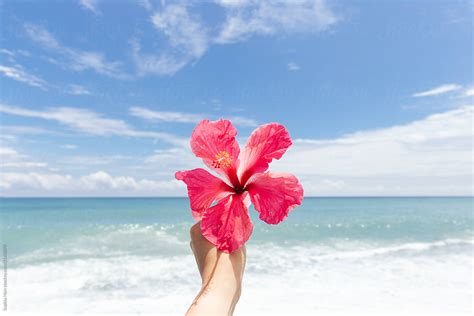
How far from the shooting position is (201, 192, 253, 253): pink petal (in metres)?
0.76

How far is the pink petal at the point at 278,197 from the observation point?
0.74 metres

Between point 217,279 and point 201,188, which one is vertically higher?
point 201,188

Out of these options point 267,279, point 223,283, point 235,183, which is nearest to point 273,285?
point 267,279

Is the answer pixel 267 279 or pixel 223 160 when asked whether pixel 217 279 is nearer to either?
pixel 223 160

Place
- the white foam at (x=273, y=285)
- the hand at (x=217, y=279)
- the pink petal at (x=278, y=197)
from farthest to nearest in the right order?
the white foam at (x=273, y=285), the hand at (x=217, y=279), the pink petal at (x=278, y=197)

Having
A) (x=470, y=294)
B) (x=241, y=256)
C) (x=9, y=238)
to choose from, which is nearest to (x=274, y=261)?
(x=470, y=294)

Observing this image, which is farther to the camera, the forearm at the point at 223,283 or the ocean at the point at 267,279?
the ocean at the point at 267,279

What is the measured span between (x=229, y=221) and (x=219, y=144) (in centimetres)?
16

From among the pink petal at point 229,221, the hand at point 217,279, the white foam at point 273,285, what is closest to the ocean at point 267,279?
the white foam at point 273,285

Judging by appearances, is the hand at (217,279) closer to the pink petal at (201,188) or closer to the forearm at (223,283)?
the forearm at (223,283)

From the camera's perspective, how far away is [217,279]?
3.02 ft

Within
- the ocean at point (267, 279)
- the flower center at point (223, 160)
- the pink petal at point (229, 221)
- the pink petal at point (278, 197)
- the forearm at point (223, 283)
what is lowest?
the ocean at point (267, 279)

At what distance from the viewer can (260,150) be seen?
2.53 feet

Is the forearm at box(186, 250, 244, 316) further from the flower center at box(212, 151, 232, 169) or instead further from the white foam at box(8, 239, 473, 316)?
the white foam at box(8, 239, 473, 316)
